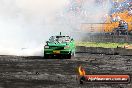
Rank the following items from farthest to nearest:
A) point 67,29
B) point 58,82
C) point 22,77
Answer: point 67,29
point 22,77
point 58,82

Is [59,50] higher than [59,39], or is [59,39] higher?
[59,39]

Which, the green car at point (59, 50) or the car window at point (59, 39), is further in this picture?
the car window at point (59, 39)

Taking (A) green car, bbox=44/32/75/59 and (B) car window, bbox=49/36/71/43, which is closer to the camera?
(A) green car, bbox=44/32/75/59

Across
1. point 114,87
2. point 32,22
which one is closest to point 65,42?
point 114,87

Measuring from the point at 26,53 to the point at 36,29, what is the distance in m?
12.6

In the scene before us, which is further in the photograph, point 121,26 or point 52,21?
point 52,21

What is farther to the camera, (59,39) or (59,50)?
(59,39)

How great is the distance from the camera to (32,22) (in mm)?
45125

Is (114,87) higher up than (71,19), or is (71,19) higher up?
(71,19)

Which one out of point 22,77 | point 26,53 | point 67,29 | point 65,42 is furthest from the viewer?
point 67,29

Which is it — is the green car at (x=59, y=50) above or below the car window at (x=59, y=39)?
below

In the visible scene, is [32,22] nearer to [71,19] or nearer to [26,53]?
[71,19]

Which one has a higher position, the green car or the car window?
the car window

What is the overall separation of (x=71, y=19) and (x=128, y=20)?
17.5ft
